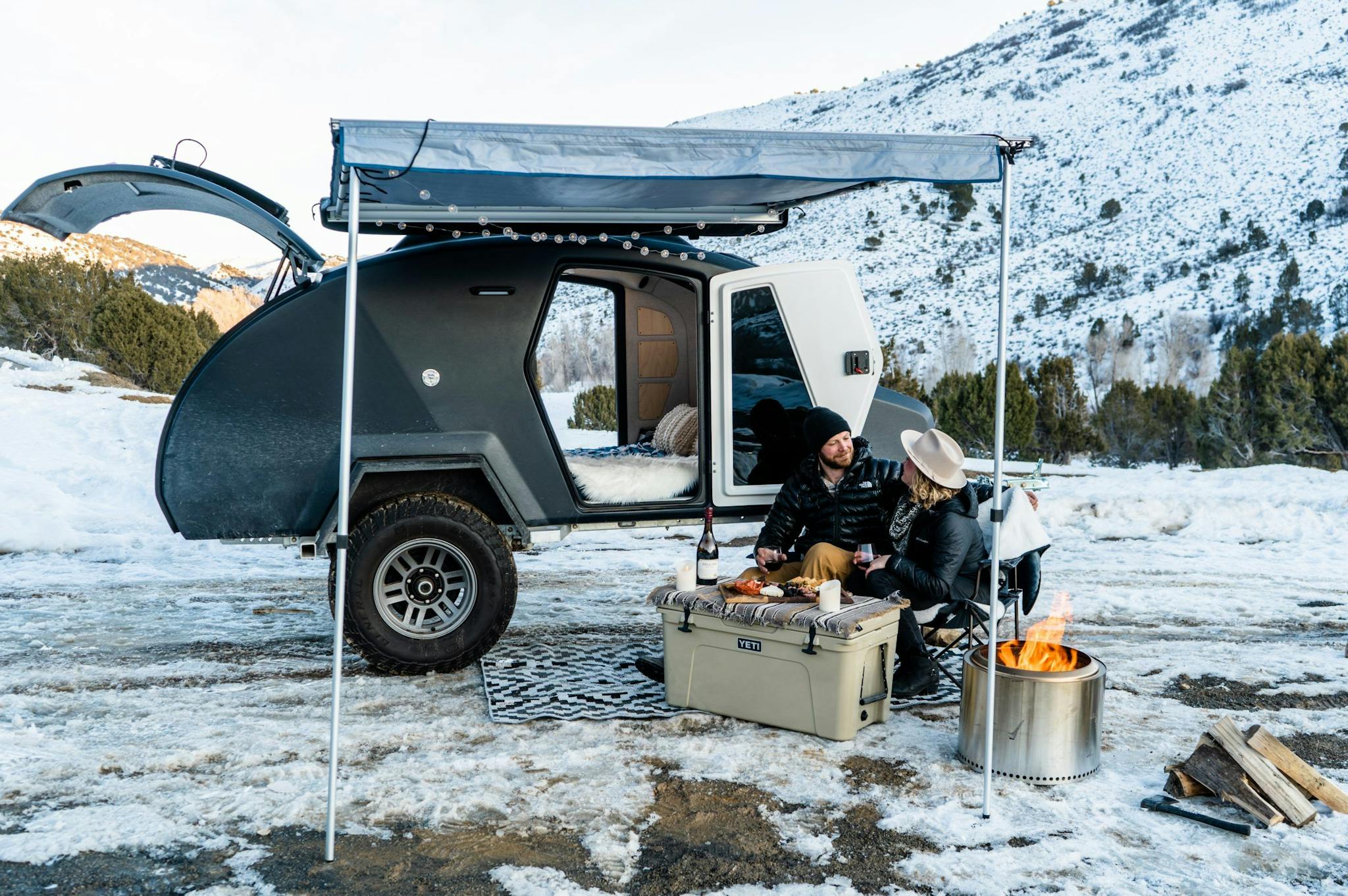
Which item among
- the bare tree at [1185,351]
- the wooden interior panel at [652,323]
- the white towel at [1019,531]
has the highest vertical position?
the bare tree at [1185,351]

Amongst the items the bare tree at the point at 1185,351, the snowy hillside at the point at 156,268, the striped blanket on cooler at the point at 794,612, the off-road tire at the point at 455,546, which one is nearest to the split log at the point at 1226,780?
the striped blanket on cooler at the point at 794,612

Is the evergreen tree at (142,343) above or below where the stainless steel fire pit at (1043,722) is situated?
above

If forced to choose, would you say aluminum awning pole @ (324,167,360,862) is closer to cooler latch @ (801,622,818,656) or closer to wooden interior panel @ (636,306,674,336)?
cooler latch @ (801,622,818,656)

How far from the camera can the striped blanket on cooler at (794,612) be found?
4473 mm

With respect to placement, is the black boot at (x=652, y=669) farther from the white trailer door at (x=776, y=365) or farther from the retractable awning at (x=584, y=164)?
the retractable awning at (x=584, y=164)

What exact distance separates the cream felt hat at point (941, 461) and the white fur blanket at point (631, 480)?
158 cm

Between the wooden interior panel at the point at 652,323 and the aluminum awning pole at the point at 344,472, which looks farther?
the wooden interior panel at the point at 652,323

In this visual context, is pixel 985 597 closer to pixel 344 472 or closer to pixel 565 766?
pixel 565 766

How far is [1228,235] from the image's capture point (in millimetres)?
43469

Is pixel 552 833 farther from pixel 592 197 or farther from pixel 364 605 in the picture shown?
pixel 592 197

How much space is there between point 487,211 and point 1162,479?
987cm

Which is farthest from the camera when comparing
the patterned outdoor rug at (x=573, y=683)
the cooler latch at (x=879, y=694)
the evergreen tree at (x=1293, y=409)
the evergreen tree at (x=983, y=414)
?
the evergreen tree at (x=983, y=414)

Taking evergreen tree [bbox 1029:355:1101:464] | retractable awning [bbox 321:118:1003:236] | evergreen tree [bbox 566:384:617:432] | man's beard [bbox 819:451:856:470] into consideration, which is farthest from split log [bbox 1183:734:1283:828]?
evergreen tree [bbox 566:384:617:432]

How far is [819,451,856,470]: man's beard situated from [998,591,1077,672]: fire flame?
1.36 metres
